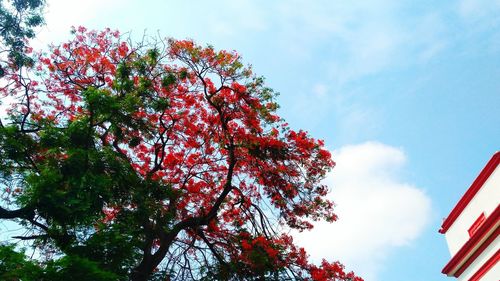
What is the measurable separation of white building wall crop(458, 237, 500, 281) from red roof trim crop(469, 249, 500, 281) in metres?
0.06

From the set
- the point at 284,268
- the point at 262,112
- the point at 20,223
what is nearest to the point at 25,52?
the point at 20,223

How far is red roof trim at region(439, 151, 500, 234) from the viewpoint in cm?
935

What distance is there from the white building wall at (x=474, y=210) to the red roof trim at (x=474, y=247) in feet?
1.74

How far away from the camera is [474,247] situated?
977 centimetres

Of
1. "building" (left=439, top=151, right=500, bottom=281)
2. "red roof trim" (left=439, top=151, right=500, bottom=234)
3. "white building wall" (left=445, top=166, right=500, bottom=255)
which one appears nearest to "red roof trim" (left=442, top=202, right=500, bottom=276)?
"building" (left=439, top=151, right=500, bottom=281)

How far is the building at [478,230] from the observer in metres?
9.10

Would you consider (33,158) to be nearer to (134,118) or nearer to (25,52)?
(134,118)

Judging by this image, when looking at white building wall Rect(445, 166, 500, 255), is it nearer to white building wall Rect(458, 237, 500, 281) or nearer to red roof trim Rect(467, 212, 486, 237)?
red roof trim Rect(467, 212, 486, 237)

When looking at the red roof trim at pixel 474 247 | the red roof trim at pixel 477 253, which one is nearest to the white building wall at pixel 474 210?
the red roof trim at pixel 474 247

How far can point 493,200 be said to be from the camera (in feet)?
31.1

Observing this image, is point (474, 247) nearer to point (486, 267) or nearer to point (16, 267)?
point (486, 267)

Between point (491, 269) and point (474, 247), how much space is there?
68 centimetres

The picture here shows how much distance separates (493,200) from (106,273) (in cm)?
815

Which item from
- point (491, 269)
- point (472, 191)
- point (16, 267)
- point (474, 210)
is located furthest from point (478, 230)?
point (16, 267)
